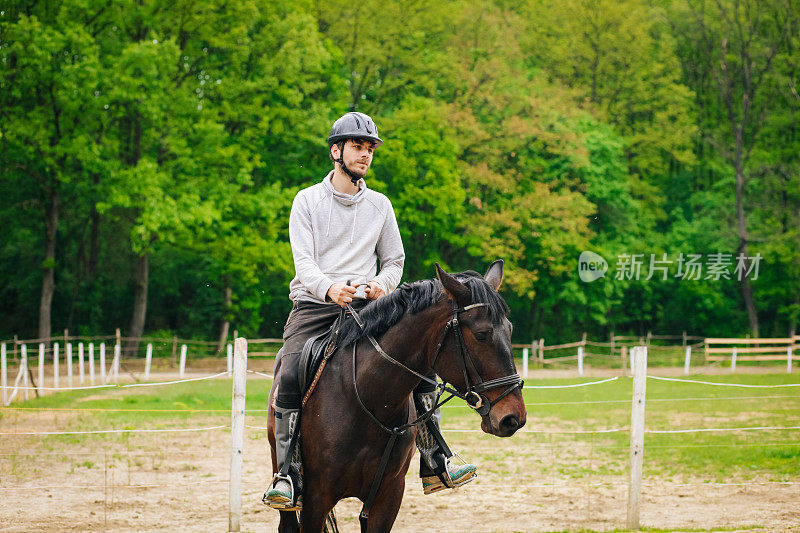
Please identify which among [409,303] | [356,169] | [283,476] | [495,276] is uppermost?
[356,169]

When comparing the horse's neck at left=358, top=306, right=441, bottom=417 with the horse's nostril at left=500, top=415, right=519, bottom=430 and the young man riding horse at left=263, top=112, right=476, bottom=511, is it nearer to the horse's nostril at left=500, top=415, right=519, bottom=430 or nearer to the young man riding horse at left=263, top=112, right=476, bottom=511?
the young man riding horse at left=263, top=112, right=476, bottom=511

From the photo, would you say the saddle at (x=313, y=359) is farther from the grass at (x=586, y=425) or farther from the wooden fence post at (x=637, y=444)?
the grass at (x=586, y=425)

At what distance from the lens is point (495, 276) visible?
4066 millimetres

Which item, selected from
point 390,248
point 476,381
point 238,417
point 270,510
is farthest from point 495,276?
point 270,510

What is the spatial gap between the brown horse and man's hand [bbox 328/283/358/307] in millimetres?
131

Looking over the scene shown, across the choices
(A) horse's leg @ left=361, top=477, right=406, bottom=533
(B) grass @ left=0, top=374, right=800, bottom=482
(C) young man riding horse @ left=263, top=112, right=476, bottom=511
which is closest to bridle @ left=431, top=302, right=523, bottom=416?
(C) young man riding horse @ left=263, top=112, right=476, bottom=511

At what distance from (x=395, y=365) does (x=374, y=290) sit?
0.51 m

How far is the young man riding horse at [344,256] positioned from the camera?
14.3 feet

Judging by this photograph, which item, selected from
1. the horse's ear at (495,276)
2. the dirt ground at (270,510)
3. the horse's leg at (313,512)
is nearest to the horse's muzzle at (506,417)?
the horse's ear at (495,276)

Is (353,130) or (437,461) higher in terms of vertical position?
(353,130)

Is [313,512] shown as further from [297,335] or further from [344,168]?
[344,168]

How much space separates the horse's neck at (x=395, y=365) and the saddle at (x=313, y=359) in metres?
0.27

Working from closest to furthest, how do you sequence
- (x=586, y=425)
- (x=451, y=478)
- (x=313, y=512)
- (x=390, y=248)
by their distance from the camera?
(x=313, y=512)
(x=451, y=478)
(x=390, y=248)
(x=586, y=425)

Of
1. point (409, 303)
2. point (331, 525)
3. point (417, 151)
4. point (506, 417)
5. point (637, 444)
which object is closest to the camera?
point (506, 417)
